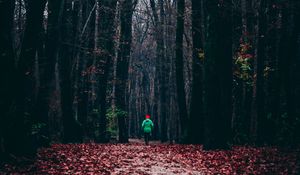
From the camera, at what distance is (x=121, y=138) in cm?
2666

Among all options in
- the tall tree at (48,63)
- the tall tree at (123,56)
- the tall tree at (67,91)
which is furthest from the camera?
the tall tree at (123,56)

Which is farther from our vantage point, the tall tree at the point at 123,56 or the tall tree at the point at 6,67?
the tall tree at the point at 123,56

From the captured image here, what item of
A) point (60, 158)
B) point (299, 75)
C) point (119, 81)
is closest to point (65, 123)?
point (119, 81)

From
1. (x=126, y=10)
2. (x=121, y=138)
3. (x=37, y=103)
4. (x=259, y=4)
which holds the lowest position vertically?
(x=121, y=138)

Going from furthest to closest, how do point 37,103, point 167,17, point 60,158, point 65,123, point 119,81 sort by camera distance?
point 167,17
point 119,81
point 65,123
point 37,103
point 60,158

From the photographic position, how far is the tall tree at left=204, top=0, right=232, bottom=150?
15.0m

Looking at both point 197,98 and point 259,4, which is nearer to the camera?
point 259,4

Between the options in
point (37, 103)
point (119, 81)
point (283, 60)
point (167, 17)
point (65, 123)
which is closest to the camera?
point (37, 103)

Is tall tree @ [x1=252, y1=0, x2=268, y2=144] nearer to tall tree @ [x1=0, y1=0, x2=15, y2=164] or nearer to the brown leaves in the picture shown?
the brown leaves

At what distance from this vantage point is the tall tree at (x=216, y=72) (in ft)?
49.3

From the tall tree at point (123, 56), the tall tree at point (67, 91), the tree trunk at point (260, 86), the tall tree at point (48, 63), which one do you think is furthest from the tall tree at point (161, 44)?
the tall tree at point (48, 63)

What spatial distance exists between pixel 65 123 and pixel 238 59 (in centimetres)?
1007

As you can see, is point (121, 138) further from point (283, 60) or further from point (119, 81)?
point (283, 60)

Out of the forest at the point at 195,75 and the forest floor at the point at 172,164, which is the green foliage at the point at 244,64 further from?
the forest floor at the point at 172,164
